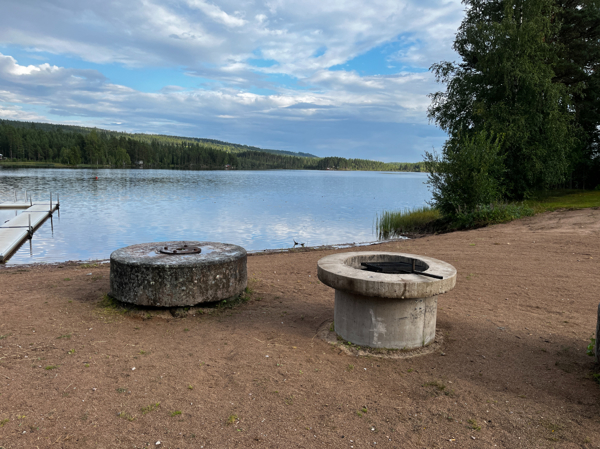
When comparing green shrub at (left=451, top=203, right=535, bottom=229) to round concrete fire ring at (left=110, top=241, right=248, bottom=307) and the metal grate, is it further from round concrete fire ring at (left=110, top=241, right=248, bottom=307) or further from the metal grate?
round concrete fire ring at (left=110, top=241, right=248, bottom=307)

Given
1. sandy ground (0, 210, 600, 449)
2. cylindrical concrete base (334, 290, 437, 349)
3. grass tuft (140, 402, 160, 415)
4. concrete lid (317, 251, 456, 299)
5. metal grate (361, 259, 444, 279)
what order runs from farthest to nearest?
metal grate (361, 259, 444, 279)
cylindrical concrete base (334, 290, 437, 349)
concrete lid (317, 251, 456, 299)
grass tuft (140, 402, 160, 415)
sandy ground (0, 210, 600, 449)

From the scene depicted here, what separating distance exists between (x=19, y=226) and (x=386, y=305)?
842 inches

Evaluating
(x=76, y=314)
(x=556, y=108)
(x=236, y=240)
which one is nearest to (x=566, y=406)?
(x=76, y=314)

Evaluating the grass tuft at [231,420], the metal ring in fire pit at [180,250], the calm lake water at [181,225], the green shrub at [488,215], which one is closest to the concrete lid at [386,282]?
the grass tuft at [231,420]

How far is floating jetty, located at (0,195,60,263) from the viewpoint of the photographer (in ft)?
50.7

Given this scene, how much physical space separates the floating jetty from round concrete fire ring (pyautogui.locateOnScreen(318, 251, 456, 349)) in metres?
13.8

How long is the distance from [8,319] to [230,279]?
10.8 feet

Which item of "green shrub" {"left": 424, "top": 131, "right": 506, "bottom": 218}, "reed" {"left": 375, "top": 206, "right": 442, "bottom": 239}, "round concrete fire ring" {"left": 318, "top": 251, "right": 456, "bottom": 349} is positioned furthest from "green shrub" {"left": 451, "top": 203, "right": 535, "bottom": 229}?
"round concrete fire ring" {"left": 318, "top": 251, "right": 456, "bottom": 349}

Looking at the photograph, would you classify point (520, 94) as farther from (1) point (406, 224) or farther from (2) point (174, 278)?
(2) point (174, 278)

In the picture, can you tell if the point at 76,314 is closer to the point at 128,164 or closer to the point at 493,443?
the point at 493,443

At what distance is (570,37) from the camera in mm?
27203

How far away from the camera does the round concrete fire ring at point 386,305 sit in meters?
4.74

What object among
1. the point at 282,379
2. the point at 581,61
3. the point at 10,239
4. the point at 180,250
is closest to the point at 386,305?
the point at 282,379

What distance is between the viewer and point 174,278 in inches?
239
